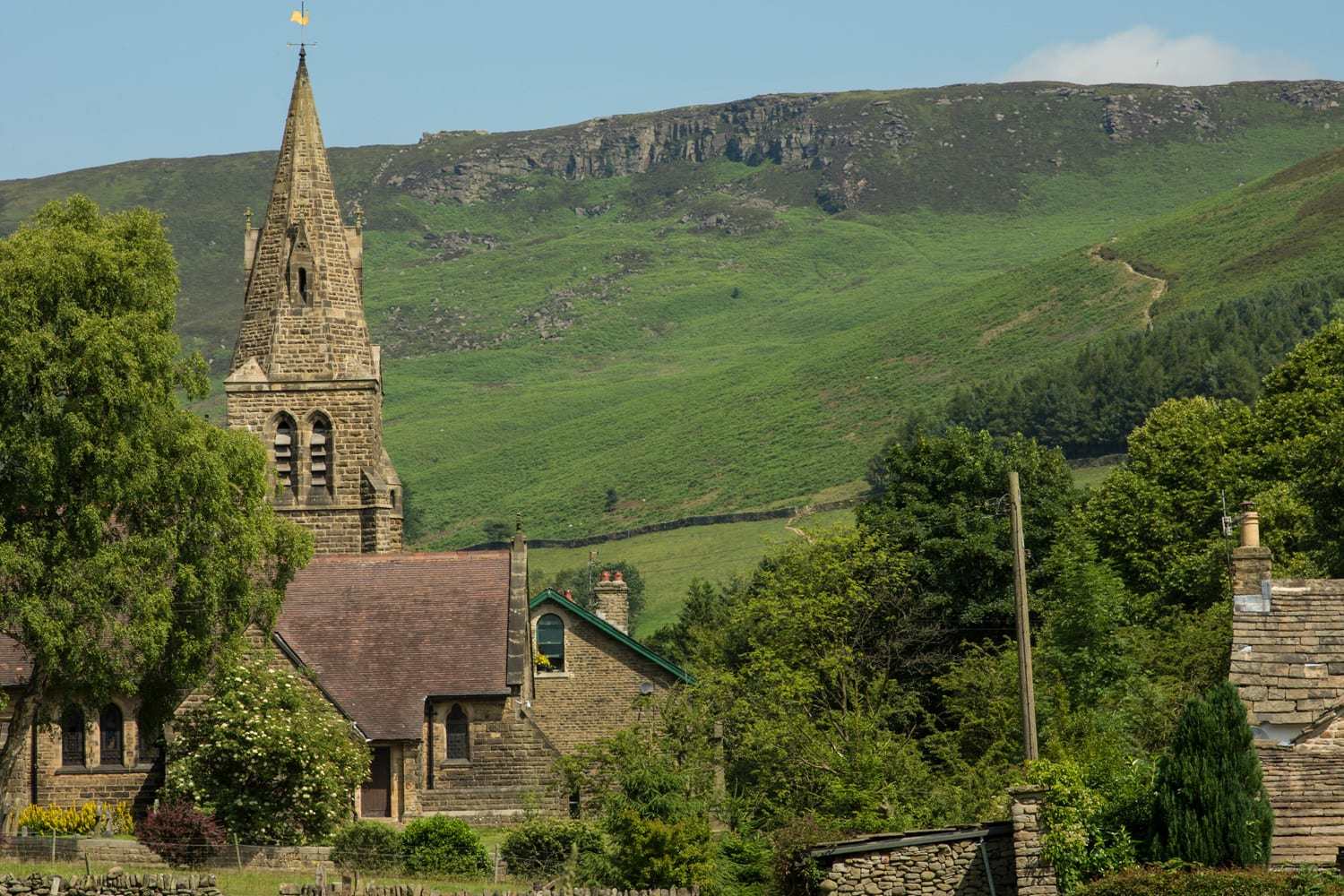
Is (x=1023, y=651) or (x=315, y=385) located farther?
(x=315, y=385)

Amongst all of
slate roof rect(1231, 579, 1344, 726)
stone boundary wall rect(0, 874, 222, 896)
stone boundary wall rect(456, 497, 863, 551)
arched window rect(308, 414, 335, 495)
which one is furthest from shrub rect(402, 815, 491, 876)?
stone boundary wall rect(456, 497, 863, 551)

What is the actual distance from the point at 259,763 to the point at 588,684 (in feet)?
50.7

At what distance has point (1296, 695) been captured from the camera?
82.6 feet

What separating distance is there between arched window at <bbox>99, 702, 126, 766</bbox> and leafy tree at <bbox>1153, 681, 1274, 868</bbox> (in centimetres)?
2580

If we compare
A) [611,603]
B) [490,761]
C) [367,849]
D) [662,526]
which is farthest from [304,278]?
[662,526]

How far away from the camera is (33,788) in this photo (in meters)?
42.7

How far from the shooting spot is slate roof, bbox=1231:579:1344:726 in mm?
25016

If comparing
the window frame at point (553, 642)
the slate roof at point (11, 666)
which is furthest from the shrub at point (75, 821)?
the window frame at point (553, 642)

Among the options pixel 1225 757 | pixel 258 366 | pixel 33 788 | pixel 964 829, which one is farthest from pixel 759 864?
pixel 258 366

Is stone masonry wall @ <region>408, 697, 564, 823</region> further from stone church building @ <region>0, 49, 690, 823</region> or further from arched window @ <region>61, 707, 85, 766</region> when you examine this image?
arched window @ <region>61, 707, 85, 766</region>

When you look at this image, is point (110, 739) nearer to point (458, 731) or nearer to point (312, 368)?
point (458, 731)

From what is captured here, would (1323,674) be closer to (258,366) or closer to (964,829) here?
(964,829)

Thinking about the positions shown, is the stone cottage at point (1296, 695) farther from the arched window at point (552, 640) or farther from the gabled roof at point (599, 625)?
the arched window at point (552, 640)

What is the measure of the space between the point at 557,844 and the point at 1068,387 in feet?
396
